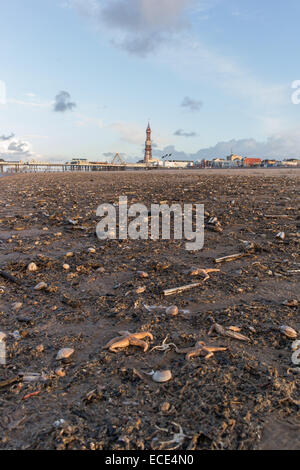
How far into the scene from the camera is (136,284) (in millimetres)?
5176

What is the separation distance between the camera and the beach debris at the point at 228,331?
140 inches

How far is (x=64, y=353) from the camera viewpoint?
3.30 m

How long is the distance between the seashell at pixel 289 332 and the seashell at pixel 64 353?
224 cm

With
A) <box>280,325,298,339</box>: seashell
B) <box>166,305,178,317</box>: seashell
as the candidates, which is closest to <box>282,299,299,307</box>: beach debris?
<box>280,325,298,339</box>: seashell

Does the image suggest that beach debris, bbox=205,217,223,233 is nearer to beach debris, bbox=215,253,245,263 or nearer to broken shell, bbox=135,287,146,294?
beach debris, bbox=215,253,245,263

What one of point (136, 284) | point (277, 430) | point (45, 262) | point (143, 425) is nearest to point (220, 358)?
point (277, 430)

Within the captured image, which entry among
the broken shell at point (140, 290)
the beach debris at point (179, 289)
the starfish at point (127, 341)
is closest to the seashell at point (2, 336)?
the starfish at point (127, 341)

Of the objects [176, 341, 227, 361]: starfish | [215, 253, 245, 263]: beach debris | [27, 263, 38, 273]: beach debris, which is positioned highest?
[215, 253, 245, 263]: beach debris

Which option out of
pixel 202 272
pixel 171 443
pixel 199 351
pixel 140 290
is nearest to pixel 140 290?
pixel 140 290

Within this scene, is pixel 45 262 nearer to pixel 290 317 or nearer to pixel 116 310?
pixel 116 310

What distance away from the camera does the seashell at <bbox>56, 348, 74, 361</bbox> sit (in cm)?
327

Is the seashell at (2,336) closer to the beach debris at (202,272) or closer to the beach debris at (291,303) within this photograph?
the beach debris at (202,272)

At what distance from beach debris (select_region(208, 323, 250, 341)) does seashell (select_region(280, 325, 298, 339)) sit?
44 cm

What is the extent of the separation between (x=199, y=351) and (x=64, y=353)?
1316mm
